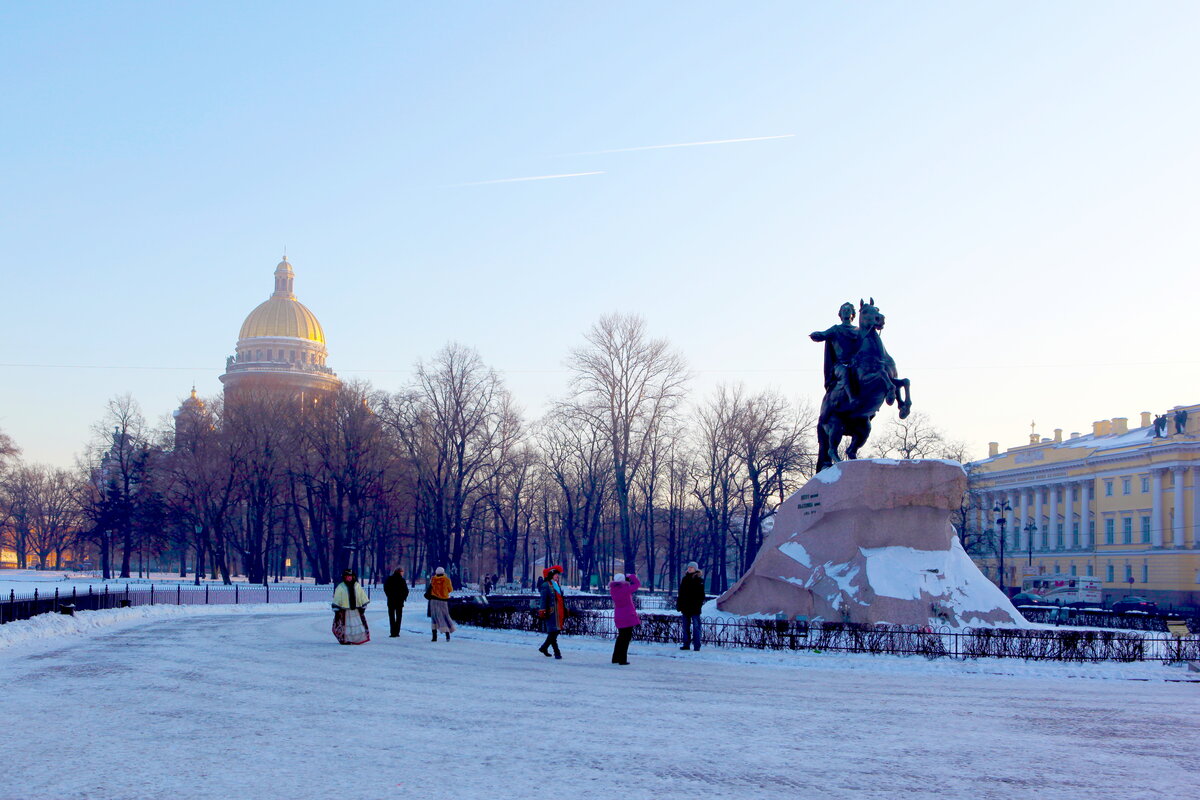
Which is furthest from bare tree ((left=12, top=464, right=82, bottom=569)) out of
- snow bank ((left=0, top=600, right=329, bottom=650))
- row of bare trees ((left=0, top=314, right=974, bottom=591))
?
snow bank ((left=0, top=600, right=329, bottom=650))

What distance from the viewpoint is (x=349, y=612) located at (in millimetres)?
22938

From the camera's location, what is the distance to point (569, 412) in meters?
56.5

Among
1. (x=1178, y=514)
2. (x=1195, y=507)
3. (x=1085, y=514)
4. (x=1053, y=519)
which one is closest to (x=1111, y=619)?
(x=1178, y=514)

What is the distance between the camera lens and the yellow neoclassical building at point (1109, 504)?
254 ft

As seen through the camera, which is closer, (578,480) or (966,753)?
(966,753)

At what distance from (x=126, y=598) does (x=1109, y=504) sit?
243ft

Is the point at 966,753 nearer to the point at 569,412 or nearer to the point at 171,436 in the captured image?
the point at 569,412

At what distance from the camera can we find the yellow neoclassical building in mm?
77438

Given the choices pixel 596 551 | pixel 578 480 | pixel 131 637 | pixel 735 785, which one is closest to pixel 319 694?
pixel 735 785

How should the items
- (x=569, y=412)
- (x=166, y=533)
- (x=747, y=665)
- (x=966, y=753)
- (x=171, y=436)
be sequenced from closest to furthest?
1. (x=966, y=753)
2. (x=747, y=665)
3. (x=569, y=412)
4. (x=166, y=533)
5. (x=171, y=436)

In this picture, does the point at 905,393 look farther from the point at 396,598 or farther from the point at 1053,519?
the point at 1053,519

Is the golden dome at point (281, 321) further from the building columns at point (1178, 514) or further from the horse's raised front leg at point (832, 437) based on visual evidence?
the horse's raised front leg at point (832, 437)

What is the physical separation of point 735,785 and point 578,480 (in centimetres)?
6254

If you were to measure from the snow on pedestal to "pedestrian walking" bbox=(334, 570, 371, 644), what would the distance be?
894 cm
